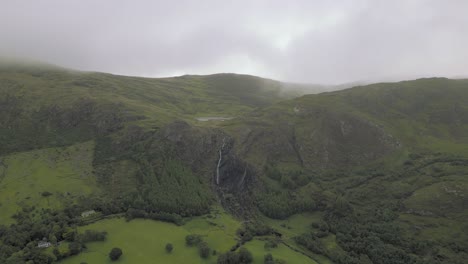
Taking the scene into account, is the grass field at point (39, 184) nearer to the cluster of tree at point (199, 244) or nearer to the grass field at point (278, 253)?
the cluster of tree at point (199, 244)

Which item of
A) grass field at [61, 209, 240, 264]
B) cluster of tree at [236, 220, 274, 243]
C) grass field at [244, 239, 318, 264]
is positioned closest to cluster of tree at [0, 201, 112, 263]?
grass field at [61, 209, 240, 264]

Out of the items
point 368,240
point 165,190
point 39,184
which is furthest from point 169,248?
point 39,184

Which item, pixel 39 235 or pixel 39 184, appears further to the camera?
pixel 39 184

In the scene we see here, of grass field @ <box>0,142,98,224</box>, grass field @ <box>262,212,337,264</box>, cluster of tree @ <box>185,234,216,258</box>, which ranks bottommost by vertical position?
grass field @ <box>262,212,337,264</box>

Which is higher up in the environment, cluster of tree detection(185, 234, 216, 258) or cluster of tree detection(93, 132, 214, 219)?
cluster of tree detection(93, 132, 214, 219)

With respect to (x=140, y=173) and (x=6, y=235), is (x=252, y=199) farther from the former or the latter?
(x=6, y=235)

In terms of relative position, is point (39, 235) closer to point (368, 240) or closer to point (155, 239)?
point (155, 239)

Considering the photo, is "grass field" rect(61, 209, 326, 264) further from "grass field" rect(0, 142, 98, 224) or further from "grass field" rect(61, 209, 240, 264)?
"grass field" rect(0, 142, 98, 224)

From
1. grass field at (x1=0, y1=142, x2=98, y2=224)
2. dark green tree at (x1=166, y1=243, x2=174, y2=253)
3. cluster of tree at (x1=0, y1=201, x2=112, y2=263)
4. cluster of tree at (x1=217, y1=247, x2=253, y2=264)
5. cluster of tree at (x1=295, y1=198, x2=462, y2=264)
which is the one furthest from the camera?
grass field at (x1=0, y1=142, x2=98, y2=224)

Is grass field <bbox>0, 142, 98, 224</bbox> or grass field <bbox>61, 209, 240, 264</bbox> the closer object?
grass field <bbox>61, 209, 240, 264</bbox>
